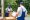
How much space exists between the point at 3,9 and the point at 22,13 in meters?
0.53

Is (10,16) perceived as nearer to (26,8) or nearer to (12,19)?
(12,19)

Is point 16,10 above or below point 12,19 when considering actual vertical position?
above

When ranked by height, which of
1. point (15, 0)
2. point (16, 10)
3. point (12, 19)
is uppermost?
point (15, 0)

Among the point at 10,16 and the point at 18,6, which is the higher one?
the point at 18,6

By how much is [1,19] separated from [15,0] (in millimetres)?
633

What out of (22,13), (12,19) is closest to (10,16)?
(12,19)

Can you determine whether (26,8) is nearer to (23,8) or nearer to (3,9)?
(23,8)

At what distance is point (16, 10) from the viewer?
3.76 m

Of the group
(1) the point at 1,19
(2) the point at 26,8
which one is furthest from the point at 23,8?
(1) the point at 1,19

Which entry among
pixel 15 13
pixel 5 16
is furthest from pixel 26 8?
pixel 5 16

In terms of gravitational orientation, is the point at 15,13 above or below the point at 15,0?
below

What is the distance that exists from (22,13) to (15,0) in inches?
15.4

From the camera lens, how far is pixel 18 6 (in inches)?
147

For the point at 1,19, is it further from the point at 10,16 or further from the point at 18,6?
the point at 18,6
